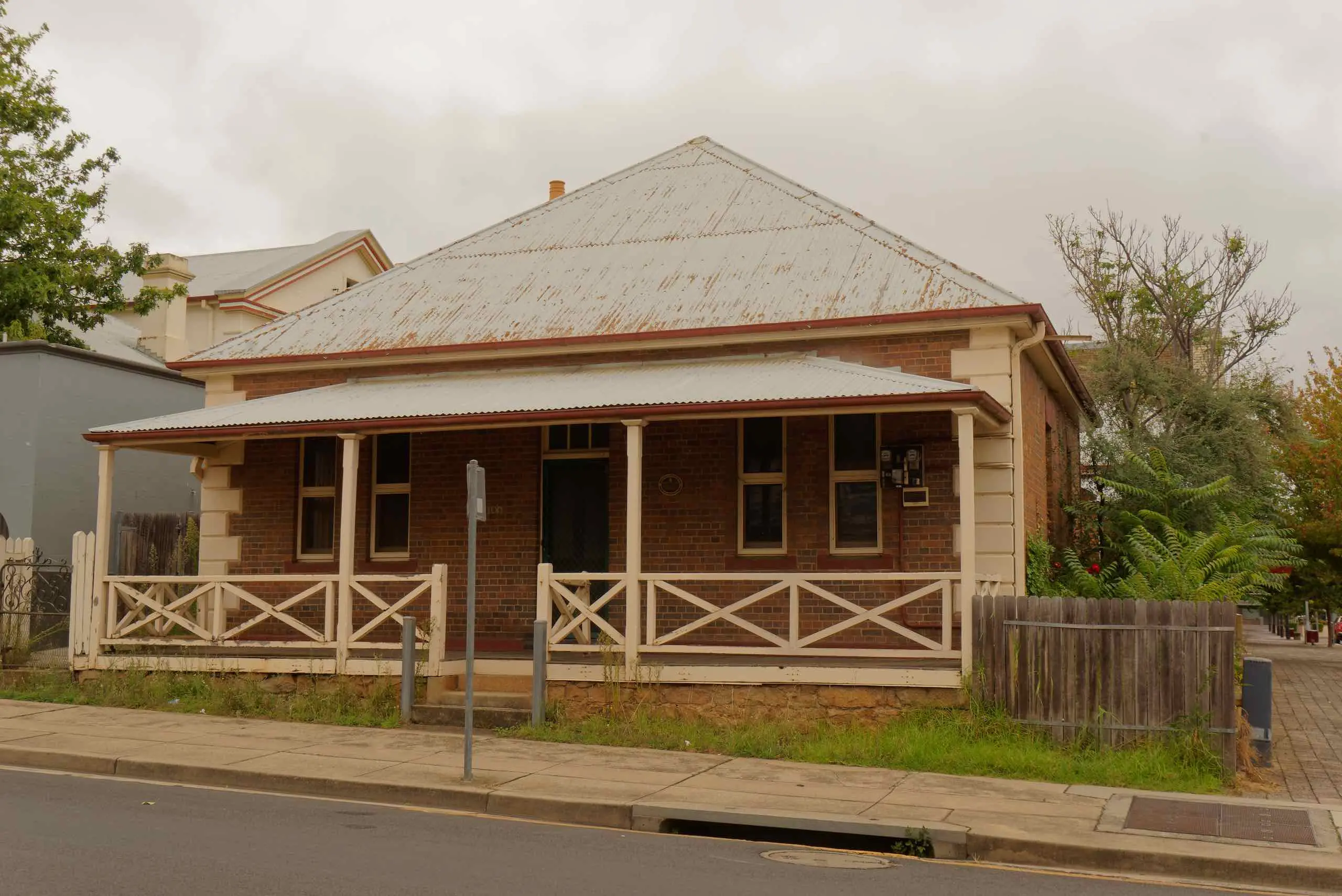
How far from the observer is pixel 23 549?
14922mm

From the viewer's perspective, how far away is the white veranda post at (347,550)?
13008 mm

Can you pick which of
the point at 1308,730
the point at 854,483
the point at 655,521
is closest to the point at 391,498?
the point at 655,521

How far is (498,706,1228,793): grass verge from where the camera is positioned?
9930 millimetres

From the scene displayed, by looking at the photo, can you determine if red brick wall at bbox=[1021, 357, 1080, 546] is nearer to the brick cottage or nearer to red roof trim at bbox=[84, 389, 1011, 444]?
the brick cottage

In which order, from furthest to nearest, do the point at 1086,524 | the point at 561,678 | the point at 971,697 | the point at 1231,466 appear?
the point at 1231,466 → the point at 1086,524 → the point at 561,678 → the point at 971,697

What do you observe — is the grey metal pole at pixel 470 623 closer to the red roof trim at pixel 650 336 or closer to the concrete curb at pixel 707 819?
the concrete curb at pixel 707 819

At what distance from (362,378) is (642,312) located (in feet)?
11.6

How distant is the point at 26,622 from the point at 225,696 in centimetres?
326

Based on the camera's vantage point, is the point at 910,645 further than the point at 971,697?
Yes

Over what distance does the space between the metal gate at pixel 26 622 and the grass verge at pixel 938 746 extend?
641cm

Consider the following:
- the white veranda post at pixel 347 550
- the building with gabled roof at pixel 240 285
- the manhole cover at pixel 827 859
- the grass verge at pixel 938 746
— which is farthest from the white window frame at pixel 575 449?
the building with gabled roof at pixel 240 285

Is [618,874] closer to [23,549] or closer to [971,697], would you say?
[971,697]

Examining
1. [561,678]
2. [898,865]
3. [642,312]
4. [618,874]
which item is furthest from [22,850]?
[642,312]

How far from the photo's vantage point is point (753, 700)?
11.7m
